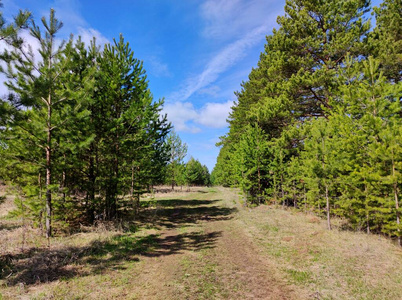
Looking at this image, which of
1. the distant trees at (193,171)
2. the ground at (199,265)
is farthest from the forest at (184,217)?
the distant trees at (193,171)

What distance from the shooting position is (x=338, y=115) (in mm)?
11828

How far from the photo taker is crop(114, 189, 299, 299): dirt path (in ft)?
18.5

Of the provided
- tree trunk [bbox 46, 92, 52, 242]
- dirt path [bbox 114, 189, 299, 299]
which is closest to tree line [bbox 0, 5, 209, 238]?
tree trunk [bbox 46, 92, 52, 242]

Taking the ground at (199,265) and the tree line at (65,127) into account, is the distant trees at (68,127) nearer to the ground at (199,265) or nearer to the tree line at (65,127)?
the tree line at (65,127)

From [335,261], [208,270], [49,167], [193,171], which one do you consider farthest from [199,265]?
[193,171]

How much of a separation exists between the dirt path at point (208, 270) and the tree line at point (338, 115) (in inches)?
259

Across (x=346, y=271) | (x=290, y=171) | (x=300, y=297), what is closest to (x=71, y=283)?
(x=300, y=297)

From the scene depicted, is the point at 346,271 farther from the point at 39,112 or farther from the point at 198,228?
the point at 39,112

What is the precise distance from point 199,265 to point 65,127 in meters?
8.66

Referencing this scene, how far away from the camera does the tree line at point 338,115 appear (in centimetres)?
972

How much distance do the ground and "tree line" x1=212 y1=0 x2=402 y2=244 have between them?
2.64 m

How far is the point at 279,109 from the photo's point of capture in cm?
1844

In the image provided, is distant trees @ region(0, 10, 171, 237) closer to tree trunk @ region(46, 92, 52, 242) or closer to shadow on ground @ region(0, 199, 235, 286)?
tree trunk @ region(46, 92, 52, 242)

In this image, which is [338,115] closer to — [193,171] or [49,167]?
[49,167]
